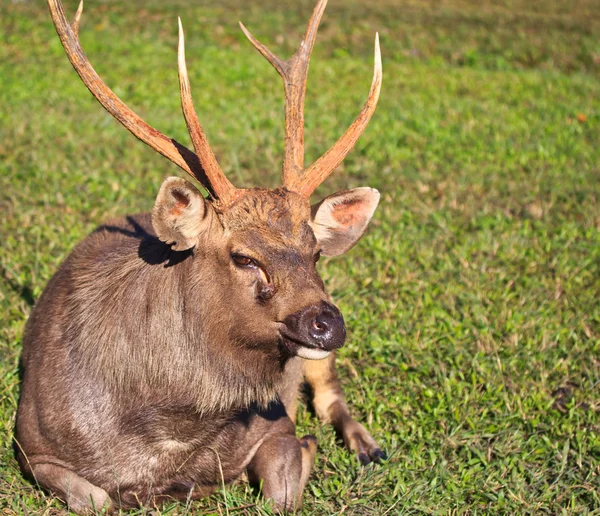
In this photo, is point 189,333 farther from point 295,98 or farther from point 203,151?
point 295,98

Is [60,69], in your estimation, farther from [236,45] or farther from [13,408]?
[13,408]

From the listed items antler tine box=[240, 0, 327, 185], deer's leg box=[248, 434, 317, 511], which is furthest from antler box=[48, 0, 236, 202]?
deer's leg box=[248, 434, 317, 511]

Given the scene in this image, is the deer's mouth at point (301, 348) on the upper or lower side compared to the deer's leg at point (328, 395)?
upper

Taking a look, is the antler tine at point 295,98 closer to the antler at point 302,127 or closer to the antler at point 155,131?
the antler at point 302,127

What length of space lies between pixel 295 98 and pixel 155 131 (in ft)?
2.43

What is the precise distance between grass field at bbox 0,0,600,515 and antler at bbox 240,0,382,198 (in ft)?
5.00

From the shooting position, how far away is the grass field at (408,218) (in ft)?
13.8

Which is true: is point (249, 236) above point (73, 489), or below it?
above

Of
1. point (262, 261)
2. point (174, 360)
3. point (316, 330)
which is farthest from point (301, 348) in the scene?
point (174, 360)

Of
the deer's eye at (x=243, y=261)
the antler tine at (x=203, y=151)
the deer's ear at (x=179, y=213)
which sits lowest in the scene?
the deer's eye at (x=243, y=261)

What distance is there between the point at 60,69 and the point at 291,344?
9.09 meters

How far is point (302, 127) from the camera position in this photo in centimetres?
385

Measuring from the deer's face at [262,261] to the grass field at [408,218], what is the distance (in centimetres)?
99

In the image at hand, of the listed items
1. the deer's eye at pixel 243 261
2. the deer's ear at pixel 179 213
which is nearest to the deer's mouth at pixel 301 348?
the deer's eye at pixel 243 261
